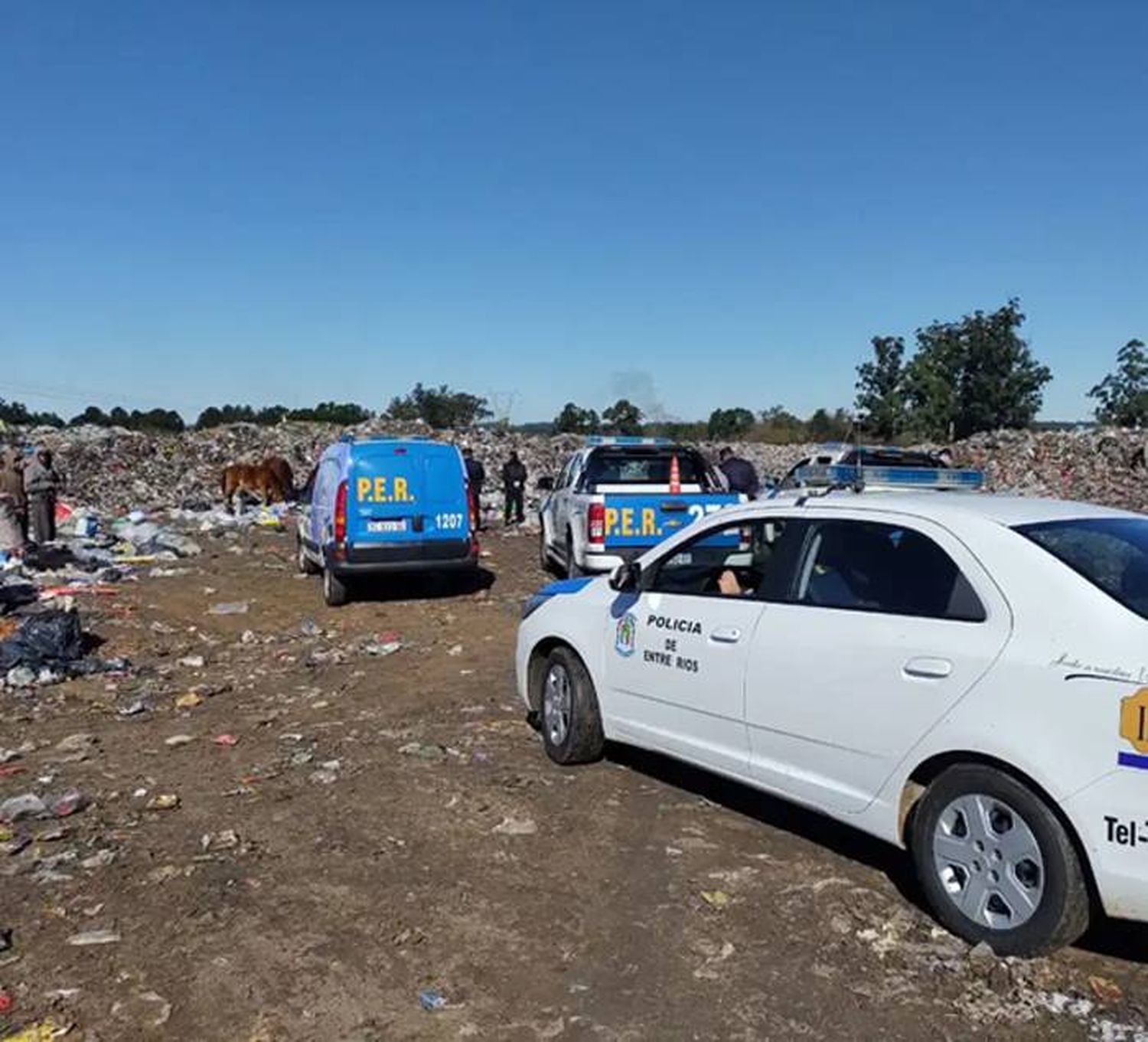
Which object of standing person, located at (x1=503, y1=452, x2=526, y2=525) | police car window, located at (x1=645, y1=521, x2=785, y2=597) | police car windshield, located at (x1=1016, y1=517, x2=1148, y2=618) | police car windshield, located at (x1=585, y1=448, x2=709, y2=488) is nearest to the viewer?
police car windshield, located at (x1=1016, y1=517, x2=1148, y2=618)

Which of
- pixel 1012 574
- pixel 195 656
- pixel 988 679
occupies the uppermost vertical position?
pixel 1012 574

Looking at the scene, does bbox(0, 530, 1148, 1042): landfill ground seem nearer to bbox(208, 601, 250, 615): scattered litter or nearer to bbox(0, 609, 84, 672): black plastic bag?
bbox(0, 609, 84, 672): black plastic bag

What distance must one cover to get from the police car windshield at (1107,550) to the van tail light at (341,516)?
917cm

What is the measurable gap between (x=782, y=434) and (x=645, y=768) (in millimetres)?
60842

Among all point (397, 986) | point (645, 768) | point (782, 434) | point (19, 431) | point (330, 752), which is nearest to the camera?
point (397, 986)

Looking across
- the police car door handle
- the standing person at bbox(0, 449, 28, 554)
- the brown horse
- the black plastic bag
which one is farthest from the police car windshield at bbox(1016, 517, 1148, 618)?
the brown horse

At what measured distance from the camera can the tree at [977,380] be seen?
58688 mm

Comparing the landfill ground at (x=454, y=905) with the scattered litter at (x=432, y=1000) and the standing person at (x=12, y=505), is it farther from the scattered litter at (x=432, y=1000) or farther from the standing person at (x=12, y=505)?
the standing person at (x=12, y=505)

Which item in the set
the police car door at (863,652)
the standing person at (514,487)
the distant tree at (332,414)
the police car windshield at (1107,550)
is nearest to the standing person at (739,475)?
the standing person at (514,487)

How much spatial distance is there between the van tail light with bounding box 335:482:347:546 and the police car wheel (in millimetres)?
6081

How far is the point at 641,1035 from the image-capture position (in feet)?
11.7

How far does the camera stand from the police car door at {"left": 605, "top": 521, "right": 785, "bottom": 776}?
16.9 ft

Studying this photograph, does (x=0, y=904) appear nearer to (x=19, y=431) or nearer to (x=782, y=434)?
(x=19, y=431)

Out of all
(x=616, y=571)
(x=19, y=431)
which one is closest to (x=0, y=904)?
(x=616, y=571)
